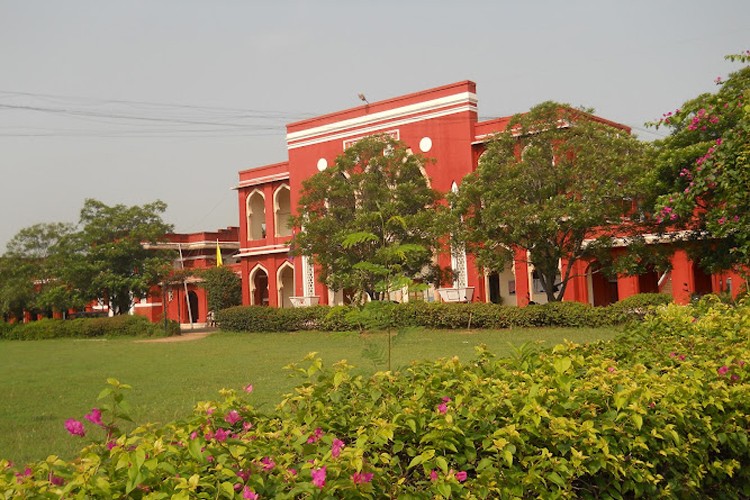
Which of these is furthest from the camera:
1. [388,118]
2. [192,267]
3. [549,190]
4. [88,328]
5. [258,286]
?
[192,267]

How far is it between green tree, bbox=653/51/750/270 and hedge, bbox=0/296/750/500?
27.8ft

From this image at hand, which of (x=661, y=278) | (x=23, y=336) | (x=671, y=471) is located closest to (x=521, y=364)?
(x=671, y=471)

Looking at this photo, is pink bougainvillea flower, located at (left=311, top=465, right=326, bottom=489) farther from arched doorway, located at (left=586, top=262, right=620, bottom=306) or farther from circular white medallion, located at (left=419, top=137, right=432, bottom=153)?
arched doorway, located at (left=586, top=262, right=620, bottom=306)

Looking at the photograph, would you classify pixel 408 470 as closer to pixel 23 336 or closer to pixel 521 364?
pixel 521 364

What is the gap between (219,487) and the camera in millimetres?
1734

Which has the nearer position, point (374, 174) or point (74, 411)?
point (74, 411)

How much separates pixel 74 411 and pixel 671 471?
22.1 ft

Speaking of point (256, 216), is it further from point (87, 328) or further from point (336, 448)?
point (336, 448)

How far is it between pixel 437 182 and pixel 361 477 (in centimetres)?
2146

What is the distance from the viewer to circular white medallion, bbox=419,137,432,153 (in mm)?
23172

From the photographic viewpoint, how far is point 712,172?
11531 millimetres

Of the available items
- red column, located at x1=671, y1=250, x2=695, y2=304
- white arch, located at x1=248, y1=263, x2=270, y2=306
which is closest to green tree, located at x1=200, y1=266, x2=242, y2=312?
white arch, located at x1=248, y1=263, x2=270, y2=306

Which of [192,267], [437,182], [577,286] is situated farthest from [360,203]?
[192,267]

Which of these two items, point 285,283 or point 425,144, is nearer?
point 425,144
